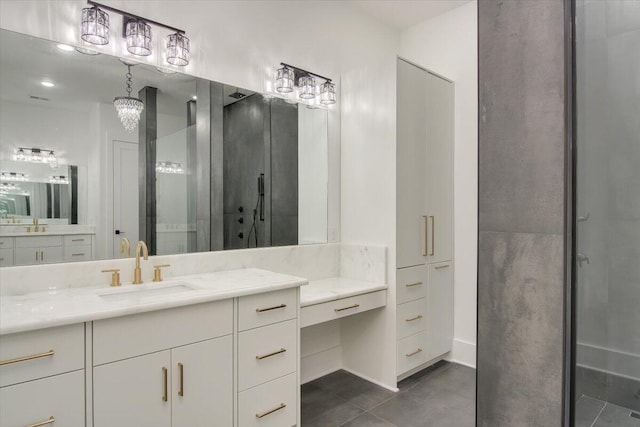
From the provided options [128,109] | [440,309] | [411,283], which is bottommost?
[440,309]

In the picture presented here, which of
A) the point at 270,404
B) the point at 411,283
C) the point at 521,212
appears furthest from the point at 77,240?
the point at 411,283

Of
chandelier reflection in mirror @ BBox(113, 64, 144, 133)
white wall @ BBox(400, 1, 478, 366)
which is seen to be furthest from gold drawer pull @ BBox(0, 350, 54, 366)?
white wall @ BBox(400, 1, 478, 366)

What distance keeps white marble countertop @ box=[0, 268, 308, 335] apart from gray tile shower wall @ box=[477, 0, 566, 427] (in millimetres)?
1068

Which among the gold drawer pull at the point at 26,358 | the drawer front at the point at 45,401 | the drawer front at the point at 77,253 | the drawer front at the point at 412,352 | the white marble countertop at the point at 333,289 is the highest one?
the drawer front at the point at 77,253

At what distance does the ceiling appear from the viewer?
317 centimetres

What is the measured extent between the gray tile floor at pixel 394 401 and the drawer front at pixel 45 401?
1.34 meters

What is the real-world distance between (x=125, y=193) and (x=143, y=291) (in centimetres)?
54

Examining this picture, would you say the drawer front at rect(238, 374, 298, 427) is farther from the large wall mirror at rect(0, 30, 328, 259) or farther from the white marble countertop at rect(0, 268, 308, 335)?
the large wall mirror at rect(0, 30, 328, 259)

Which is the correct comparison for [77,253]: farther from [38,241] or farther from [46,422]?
[46,422]

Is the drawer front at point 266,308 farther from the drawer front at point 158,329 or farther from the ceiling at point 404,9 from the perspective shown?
the ceiling at point 404,9

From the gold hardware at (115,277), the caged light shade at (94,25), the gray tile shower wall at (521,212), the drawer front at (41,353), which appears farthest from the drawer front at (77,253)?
the gray tile shower wall at (521,212)

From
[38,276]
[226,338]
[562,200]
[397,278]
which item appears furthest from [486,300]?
[38,276]

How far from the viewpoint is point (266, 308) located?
1890 millimetres

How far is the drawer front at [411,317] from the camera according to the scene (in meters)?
2.74
